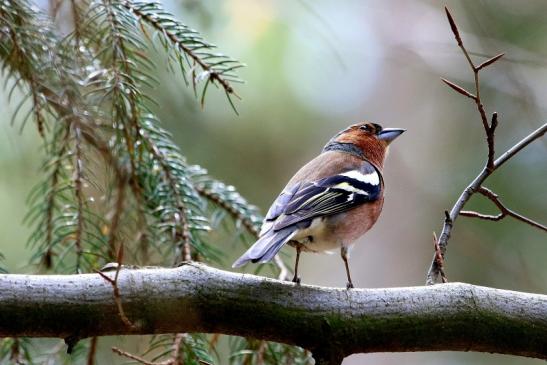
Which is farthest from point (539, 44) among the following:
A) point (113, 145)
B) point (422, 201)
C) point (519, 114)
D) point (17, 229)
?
point (113, 145)

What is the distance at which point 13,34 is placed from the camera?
2.43m

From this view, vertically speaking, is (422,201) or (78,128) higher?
(422,201)

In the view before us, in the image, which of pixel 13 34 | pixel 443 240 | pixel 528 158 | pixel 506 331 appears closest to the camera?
pixel 506 331

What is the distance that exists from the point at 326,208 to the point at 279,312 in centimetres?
124

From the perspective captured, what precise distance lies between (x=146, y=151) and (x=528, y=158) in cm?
499

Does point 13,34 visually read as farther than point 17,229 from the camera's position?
No

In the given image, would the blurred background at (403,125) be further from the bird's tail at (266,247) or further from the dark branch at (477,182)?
the dark branch at (477,182)

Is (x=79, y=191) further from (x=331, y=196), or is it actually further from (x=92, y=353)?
(x=331, y=196)

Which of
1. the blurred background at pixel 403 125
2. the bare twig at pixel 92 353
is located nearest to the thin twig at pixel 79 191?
the bare twig at pixel 92 353

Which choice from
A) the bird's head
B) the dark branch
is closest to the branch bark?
the dark branch

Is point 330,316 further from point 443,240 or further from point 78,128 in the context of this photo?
point 78,128

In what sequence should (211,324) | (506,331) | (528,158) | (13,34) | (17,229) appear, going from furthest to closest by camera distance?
(528,158)
(17,229)
(13,34)
(506,331)
(211,324)

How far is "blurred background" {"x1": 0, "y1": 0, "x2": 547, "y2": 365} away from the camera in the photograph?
668 centimetres

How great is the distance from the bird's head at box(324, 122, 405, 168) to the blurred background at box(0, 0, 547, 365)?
171 cm
